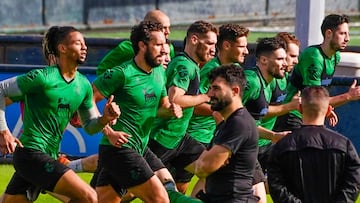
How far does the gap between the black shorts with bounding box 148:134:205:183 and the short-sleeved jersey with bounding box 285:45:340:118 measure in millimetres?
1613

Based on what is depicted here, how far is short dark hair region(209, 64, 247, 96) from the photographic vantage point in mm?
10070

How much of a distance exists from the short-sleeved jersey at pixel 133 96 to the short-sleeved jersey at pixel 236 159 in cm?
171

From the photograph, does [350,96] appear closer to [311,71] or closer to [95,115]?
[311,71]

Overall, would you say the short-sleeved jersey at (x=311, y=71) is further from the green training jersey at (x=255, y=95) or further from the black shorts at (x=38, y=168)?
the black shorts at (x=38, y=168)

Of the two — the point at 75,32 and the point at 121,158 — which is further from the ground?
the point at 75,32

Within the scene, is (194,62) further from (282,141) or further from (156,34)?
(282,141)

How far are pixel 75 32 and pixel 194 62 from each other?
1741 millimetres

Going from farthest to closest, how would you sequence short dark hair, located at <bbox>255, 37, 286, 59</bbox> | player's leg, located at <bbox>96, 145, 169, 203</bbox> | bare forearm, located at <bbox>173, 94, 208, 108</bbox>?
→ short dark hair, located at <bbox>255, 37, 286, 59</bbox>, bare forearm, located at <bbox>173, 94, 208, 108</bbox>, player's leg, located at <bbox>96, 145, 169, 203</bbox>

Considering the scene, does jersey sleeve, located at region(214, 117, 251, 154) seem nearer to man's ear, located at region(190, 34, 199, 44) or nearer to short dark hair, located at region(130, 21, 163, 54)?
short dark hair, located at region(130, 21, 163, 54)

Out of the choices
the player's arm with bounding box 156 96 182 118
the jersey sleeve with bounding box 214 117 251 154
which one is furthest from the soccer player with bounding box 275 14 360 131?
the jersey sleeve with bounding box 214 117 251 154

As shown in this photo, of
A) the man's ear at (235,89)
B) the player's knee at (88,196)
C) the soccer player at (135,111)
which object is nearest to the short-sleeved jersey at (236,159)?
the man's ear at (235,89)

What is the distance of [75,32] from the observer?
447 inches

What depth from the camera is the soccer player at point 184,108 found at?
12.4m

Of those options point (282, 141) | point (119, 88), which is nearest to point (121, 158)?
point (119, 88)
